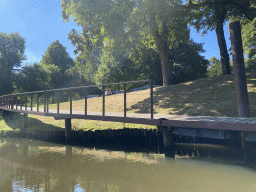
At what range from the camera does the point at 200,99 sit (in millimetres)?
13766

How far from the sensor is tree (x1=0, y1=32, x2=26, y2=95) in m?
32.2

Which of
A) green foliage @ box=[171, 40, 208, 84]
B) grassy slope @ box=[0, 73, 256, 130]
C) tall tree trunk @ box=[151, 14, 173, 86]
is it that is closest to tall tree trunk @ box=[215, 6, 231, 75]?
grassy slope @ box=[0, 73, 256, 130]

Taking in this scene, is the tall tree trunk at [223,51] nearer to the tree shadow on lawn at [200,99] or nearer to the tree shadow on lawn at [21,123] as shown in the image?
the tree shadow on lawn at [200,99]

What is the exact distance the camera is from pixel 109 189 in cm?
628

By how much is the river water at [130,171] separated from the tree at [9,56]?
966 inches

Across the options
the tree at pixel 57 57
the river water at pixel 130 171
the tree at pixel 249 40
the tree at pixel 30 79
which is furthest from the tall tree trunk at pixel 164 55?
the tree at pixel 57 57

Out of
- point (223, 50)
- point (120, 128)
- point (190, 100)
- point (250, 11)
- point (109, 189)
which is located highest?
point (250, 11)

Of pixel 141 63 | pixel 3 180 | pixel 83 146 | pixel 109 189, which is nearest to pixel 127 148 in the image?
pixel 83 146

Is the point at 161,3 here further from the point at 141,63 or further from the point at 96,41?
the point at 141,63

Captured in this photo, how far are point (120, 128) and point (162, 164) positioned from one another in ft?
12.9

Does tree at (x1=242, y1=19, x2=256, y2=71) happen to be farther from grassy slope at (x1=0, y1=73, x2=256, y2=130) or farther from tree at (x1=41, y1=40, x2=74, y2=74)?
tree at (x1=41, y1=40, x2=74, y2=74)

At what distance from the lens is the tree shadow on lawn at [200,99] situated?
38.8 ft

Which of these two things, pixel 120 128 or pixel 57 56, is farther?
pixel 57 56

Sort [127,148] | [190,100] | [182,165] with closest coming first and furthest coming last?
[182,165]
[127,148]
[190,100]
